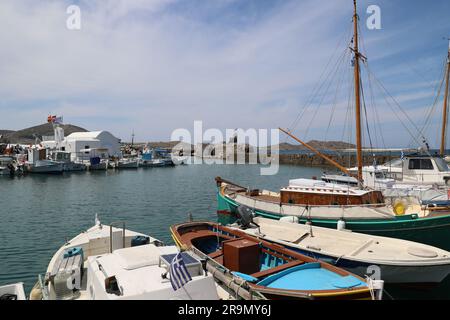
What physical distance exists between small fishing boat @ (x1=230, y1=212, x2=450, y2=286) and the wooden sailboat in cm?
344

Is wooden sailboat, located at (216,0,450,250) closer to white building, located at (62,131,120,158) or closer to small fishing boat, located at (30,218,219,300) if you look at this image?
small fishing boat, located at (30,218,219,300)

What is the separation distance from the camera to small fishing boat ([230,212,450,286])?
1167cm

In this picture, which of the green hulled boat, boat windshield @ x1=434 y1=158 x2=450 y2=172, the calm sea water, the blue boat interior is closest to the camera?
the blue boat interior

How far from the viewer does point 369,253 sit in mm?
12672

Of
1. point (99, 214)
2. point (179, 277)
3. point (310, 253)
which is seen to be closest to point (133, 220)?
point (99, 214)

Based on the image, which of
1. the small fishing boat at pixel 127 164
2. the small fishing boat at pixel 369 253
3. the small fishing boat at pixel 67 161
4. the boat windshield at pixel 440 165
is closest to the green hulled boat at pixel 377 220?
the small fishing boat at pixel 369 253

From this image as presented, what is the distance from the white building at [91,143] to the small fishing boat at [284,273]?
91087 millimetres

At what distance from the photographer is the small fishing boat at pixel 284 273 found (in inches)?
347

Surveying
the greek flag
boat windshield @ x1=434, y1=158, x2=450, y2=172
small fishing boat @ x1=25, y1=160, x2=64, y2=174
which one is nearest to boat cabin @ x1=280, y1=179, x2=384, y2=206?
boat windshield @ x1=434, y1=158, x2=450, y2=172

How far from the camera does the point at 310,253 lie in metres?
13.2

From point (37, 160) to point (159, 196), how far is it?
163 ft

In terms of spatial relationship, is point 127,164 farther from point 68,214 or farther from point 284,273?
point 284,273

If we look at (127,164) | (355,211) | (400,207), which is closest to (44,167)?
(127,164)
